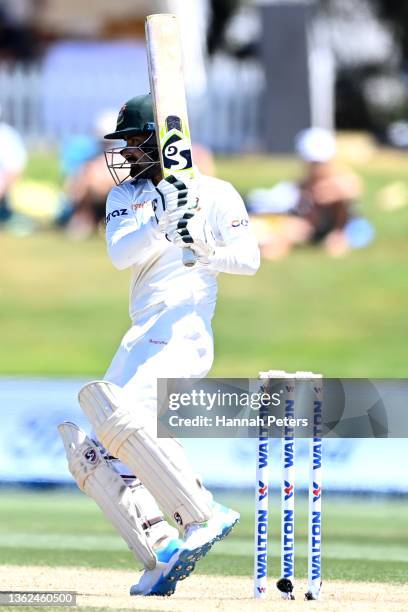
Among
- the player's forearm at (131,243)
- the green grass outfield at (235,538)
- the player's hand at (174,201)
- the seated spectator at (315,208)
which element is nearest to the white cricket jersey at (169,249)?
the player's forearm at (131,243)

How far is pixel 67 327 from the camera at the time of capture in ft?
37.9

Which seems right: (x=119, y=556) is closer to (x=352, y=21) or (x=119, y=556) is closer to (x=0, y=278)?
(x=0, y=278)

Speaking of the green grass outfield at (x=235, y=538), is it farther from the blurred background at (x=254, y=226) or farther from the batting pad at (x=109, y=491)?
the batting pad at (x=109, y=491)

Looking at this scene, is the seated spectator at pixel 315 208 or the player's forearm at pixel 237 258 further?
the seated spectator at pixel 315 208

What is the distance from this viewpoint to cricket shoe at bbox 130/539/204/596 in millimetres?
4160

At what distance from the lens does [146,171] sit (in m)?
4.38

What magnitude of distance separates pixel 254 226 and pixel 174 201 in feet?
25.8

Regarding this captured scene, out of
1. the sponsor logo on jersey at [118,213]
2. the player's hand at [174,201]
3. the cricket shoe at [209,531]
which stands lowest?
the cricket shoe at [209,531]

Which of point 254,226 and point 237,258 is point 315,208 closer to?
point 254,226

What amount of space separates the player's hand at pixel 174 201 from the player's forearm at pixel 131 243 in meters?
0.05

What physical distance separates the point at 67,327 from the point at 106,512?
7329mm

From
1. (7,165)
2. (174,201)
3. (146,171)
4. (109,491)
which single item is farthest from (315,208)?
(174,201)

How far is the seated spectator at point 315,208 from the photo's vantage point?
1188 cm

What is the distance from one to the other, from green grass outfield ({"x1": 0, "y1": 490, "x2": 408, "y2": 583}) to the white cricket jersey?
122 cm
